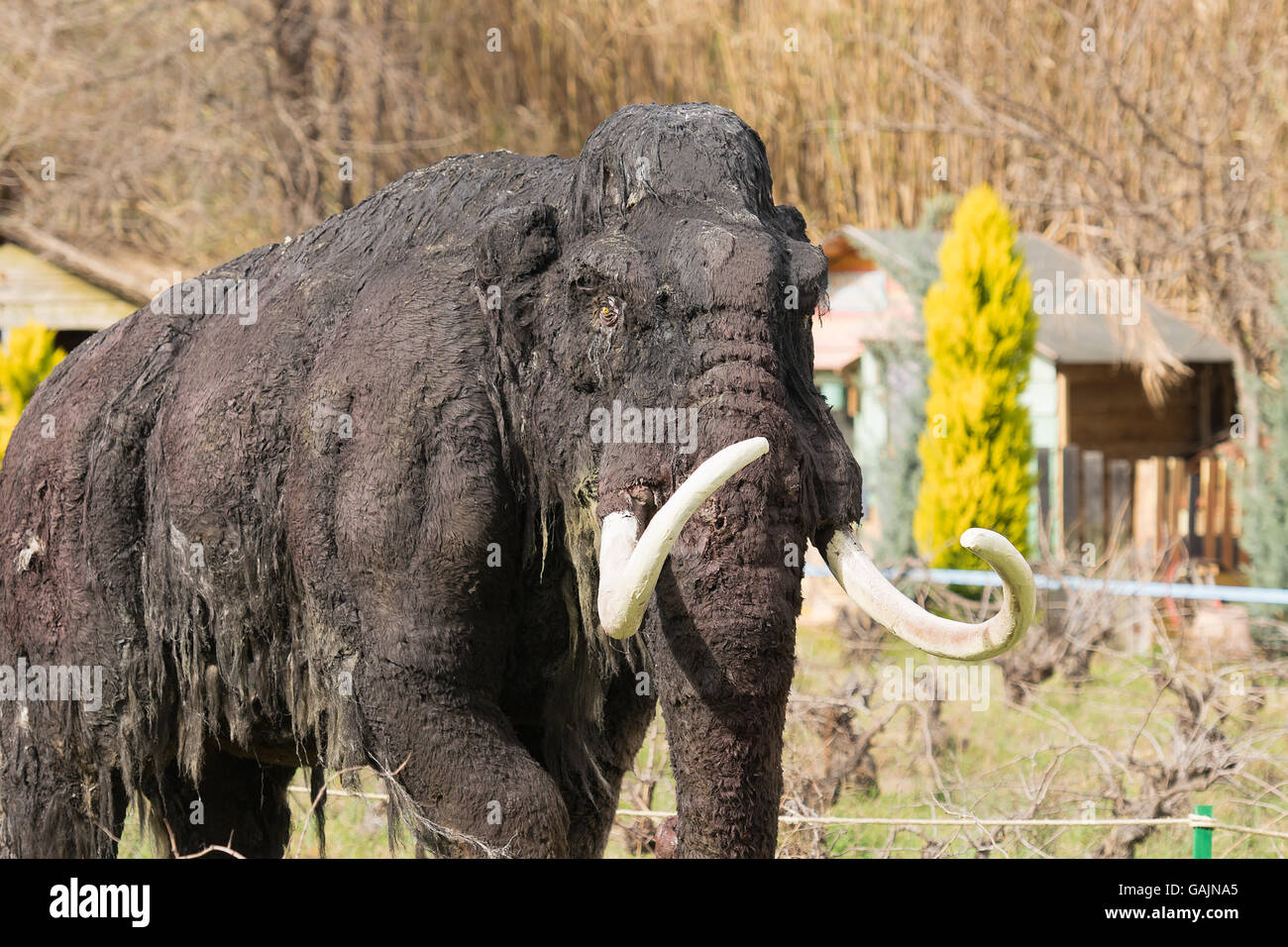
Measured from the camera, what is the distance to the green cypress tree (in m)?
12.6

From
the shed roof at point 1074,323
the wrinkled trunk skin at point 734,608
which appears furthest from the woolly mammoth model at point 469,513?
the shed roof at point 1074,323

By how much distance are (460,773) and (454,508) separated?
519mm

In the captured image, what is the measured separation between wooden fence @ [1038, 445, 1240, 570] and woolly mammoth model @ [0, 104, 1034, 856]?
11.0 meters

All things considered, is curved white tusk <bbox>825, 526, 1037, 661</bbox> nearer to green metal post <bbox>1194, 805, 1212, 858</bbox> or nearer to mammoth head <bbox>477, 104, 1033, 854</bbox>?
mammoth head <bbox>477, 104, 1033, 854</bbox>

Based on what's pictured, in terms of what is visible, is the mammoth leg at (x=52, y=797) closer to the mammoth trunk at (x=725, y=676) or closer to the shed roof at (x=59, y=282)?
the mammoth trunk at (x=725, y=676)

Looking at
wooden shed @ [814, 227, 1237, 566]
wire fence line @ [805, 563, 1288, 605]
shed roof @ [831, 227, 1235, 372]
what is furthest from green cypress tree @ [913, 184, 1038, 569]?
wire fence line @ [805, 563, 1288, 605]

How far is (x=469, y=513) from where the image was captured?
2906mm

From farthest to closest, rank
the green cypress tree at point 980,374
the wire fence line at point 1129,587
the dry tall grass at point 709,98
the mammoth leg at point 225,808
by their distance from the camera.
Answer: the dry tall grass at point 709,98 < the green cypress tree at point 980,374 < the wire fence line at point 1129,587 < the mammoth leg at point 225,808

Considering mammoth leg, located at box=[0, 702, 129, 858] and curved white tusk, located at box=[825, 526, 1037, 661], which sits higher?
curved white tusk, located at box=[825, 526, 1037, 661]

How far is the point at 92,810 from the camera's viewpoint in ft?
12.3

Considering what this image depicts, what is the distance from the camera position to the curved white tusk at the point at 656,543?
2.43 metres

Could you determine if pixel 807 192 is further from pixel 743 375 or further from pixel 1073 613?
pixel 743 375

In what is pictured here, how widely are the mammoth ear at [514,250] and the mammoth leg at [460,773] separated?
0.79 metres

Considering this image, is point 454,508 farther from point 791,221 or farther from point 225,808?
point 225,808
